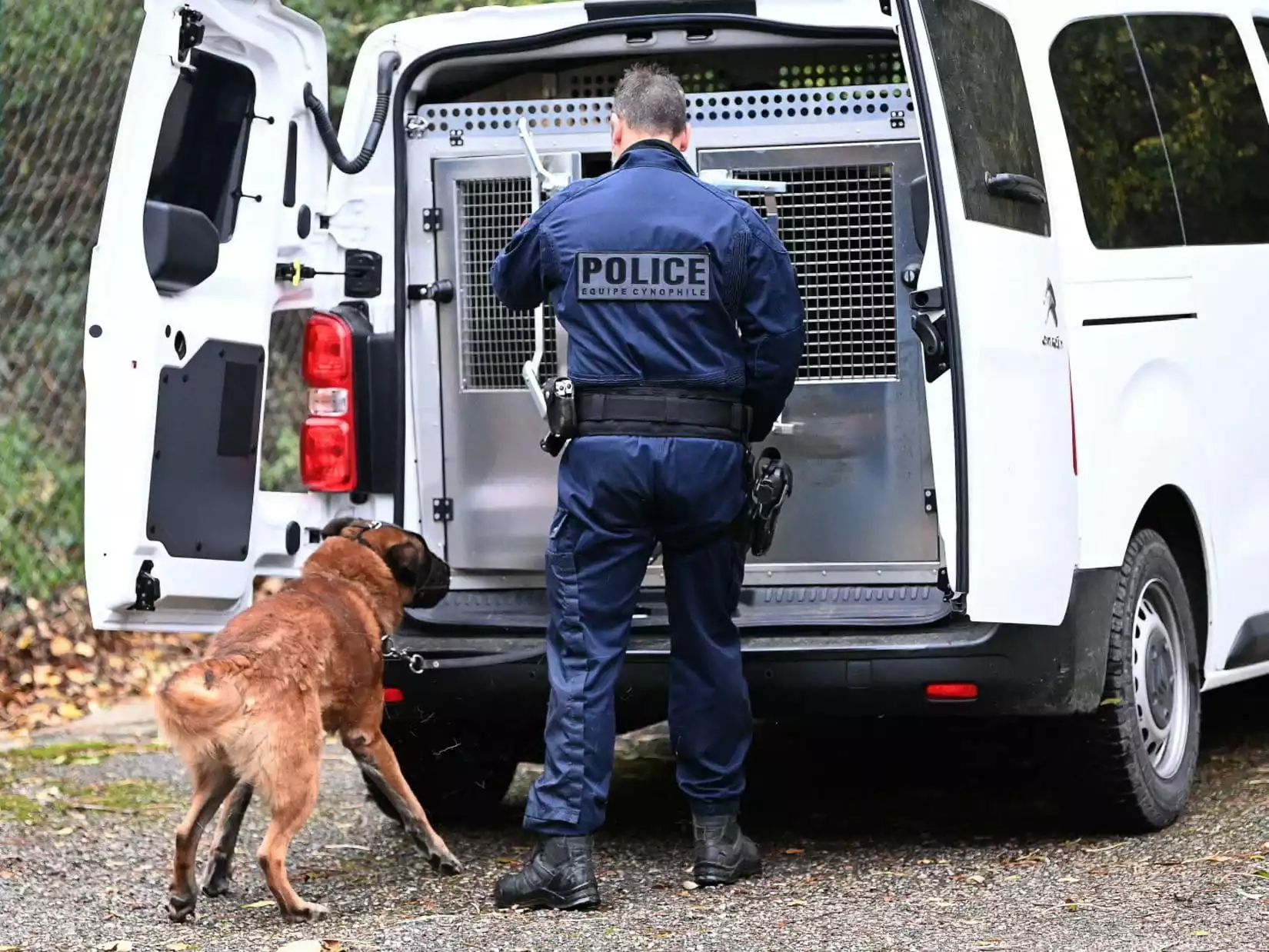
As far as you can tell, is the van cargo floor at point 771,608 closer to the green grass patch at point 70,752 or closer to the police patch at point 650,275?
the police patch at point 650,275

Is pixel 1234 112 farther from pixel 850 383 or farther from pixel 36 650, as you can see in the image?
pixel 36 650

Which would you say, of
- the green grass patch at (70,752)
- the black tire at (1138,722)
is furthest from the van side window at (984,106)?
the green grass patch at (70,752)

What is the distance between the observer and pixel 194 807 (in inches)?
180

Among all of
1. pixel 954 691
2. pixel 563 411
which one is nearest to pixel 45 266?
pixel 563 411

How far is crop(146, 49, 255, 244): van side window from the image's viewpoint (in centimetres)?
466

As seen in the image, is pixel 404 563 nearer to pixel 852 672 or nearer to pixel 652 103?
pixel 852 672

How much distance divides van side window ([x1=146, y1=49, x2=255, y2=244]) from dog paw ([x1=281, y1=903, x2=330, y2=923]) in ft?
5.41

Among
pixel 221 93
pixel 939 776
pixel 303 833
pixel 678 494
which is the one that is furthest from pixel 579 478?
pixel 939 776

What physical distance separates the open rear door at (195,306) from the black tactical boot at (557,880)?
3.50 ft

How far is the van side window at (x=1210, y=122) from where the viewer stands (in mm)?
5293

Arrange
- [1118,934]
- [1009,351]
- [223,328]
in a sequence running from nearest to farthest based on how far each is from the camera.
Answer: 1. [1118,934]
2. [1009,351]
3. [223,328]

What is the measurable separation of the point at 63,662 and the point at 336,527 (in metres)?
3.54

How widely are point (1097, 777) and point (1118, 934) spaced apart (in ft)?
2.89


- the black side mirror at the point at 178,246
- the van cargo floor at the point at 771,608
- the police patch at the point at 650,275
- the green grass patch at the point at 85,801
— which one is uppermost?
the black side mirror at the point at 178,246
